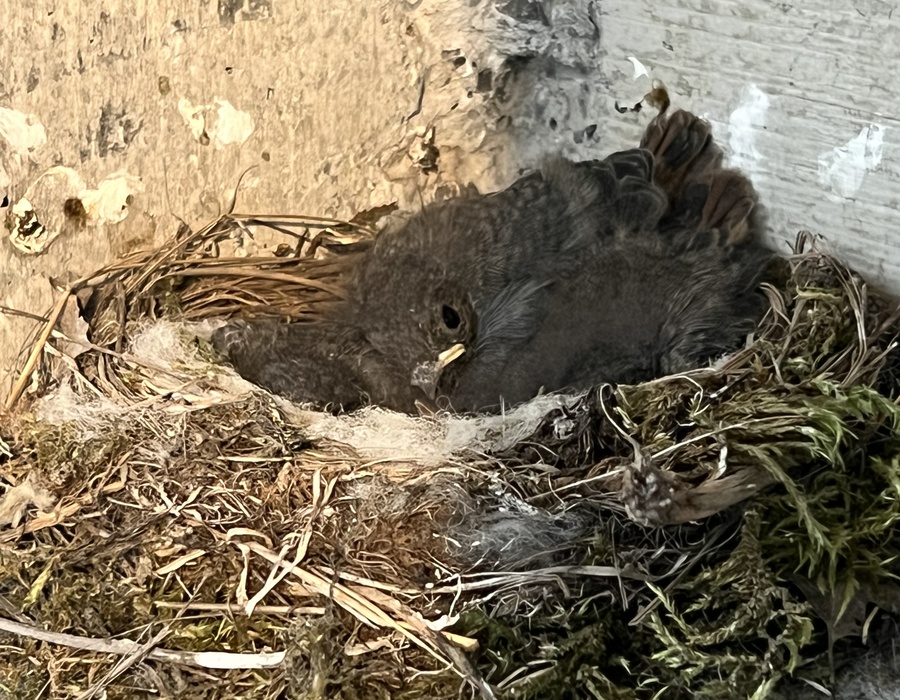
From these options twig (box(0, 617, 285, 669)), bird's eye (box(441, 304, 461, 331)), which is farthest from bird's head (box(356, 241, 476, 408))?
twig (box(0, 617, 285, 669))

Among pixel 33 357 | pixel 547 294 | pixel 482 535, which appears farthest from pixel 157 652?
pixel 547 294

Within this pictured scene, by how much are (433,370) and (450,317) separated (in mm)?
97

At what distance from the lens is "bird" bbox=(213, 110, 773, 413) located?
1.52 metres

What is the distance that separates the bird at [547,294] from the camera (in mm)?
1520

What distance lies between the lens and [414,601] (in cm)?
123

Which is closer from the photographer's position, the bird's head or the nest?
the nest

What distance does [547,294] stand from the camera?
1.57 m

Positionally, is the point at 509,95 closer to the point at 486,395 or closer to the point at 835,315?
the point at 486,395

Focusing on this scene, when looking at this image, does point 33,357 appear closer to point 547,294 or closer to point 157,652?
point 157,652

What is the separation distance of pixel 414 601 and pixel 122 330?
738mm

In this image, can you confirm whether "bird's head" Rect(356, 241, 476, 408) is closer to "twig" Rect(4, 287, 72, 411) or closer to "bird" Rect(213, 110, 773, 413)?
"bird" Rect(213, 110, 773, 413)

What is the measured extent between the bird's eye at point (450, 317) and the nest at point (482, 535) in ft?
0.54

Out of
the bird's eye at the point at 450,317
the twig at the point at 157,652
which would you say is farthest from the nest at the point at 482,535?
the bird's eye at the point at 450,317

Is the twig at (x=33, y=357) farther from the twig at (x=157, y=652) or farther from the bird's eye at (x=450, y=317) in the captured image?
the bird's eye at (x=450, y=317)
